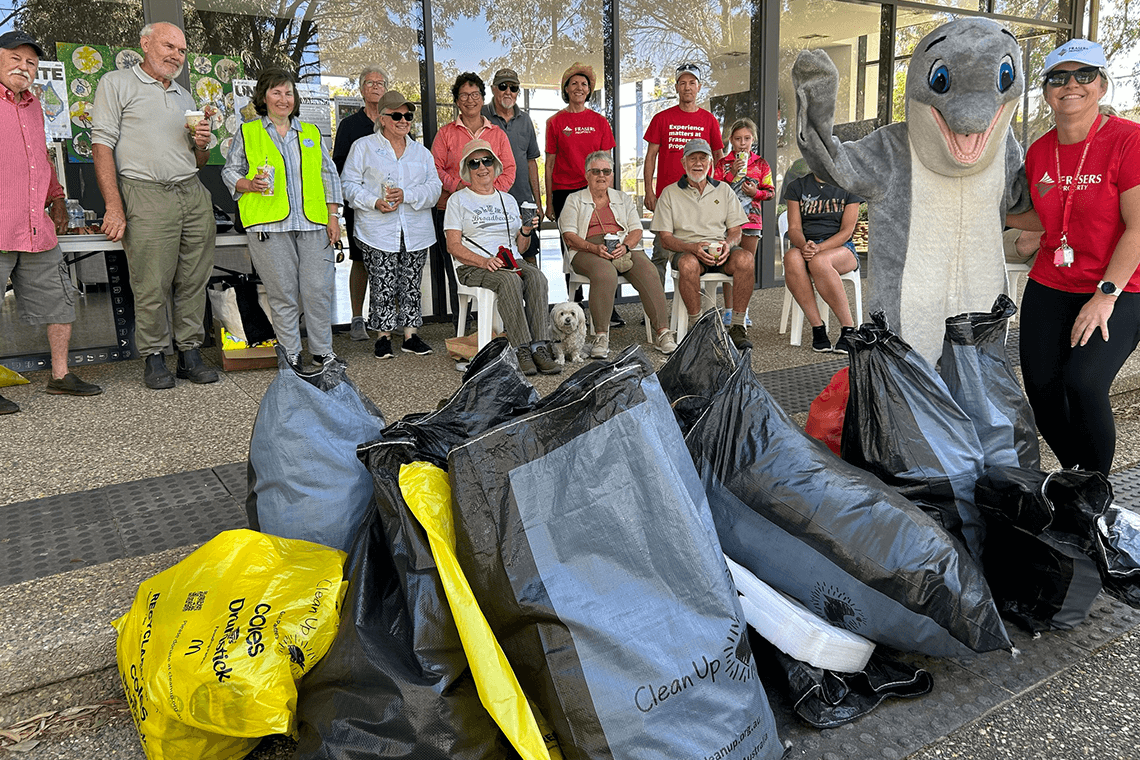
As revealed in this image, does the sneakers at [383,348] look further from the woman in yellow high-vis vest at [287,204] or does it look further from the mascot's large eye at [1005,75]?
the mascot's large eye at [1005,75]

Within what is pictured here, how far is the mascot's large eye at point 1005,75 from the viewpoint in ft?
8.81

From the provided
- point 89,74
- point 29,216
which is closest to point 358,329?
point 29,216

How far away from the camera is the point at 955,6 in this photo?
8.88 meters

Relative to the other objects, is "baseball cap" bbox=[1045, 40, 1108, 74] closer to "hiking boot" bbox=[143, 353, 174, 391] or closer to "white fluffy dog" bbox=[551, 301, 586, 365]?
"white fluffy dog" bbox=[551, 301, 586, 365]

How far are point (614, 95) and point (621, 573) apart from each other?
6.18m

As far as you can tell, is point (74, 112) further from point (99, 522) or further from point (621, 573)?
point (621, 573)

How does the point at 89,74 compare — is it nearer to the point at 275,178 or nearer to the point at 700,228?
the point at 275,178

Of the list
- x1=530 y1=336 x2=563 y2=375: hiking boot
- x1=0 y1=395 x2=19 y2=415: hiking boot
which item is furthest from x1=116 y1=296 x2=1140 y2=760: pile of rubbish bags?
x1=0 y1=395 x2=19 y2=415: hiking boot

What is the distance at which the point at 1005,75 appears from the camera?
2697mm

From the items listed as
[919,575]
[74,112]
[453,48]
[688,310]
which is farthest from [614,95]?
Result: [919,575]

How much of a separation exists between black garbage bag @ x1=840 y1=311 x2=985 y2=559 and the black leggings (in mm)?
586

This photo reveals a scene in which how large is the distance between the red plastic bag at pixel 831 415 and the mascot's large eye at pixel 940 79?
3.20 feet

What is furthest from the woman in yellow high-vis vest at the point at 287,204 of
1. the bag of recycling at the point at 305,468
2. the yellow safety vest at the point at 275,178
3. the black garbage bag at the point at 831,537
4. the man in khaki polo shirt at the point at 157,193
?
the black garbage bag at the point at 831,537

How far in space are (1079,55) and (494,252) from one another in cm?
328
